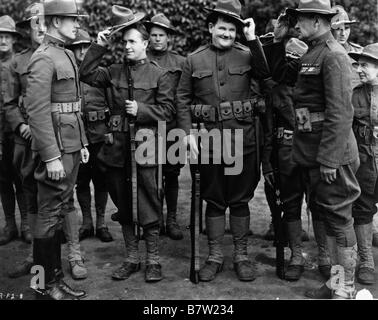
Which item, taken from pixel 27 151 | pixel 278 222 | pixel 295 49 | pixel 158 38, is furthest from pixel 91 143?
pixel 295 49

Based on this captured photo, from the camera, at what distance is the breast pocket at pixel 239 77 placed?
466 centimetres

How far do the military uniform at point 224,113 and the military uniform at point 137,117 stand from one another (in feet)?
0.76

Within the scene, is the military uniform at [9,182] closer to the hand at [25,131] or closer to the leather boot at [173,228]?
the hand at [25,131]

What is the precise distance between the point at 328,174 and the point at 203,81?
144 cm

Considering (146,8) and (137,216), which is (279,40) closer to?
(137,216)

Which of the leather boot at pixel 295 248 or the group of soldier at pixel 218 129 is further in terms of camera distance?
the leather boot at pixel 295 248

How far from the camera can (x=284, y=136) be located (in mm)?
4824

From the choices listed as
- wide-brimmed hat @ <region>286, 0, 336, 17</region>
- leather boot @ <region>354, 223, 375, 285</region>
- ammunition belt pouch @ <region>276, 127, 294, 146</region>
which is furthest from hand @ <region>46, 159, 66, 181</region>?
leather boot @ <region>354, 223, 375, 285</region>

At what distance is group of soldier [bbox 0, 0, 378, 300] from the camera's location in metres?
4.14

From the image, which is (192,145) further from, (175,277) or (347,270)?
(347,270)

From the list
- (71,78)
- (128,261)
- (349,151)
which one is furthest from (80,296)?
(349,151)

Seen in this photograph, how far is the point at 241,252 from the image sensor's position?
489 centimetres

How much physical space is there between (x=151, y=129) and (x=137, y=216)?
799mm

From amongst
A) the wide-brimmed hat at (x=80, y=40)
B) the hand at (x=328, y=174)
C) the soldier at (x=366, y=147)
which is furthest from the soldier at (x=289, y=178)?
the wide-brimmed hat at (x=80, y=40)
